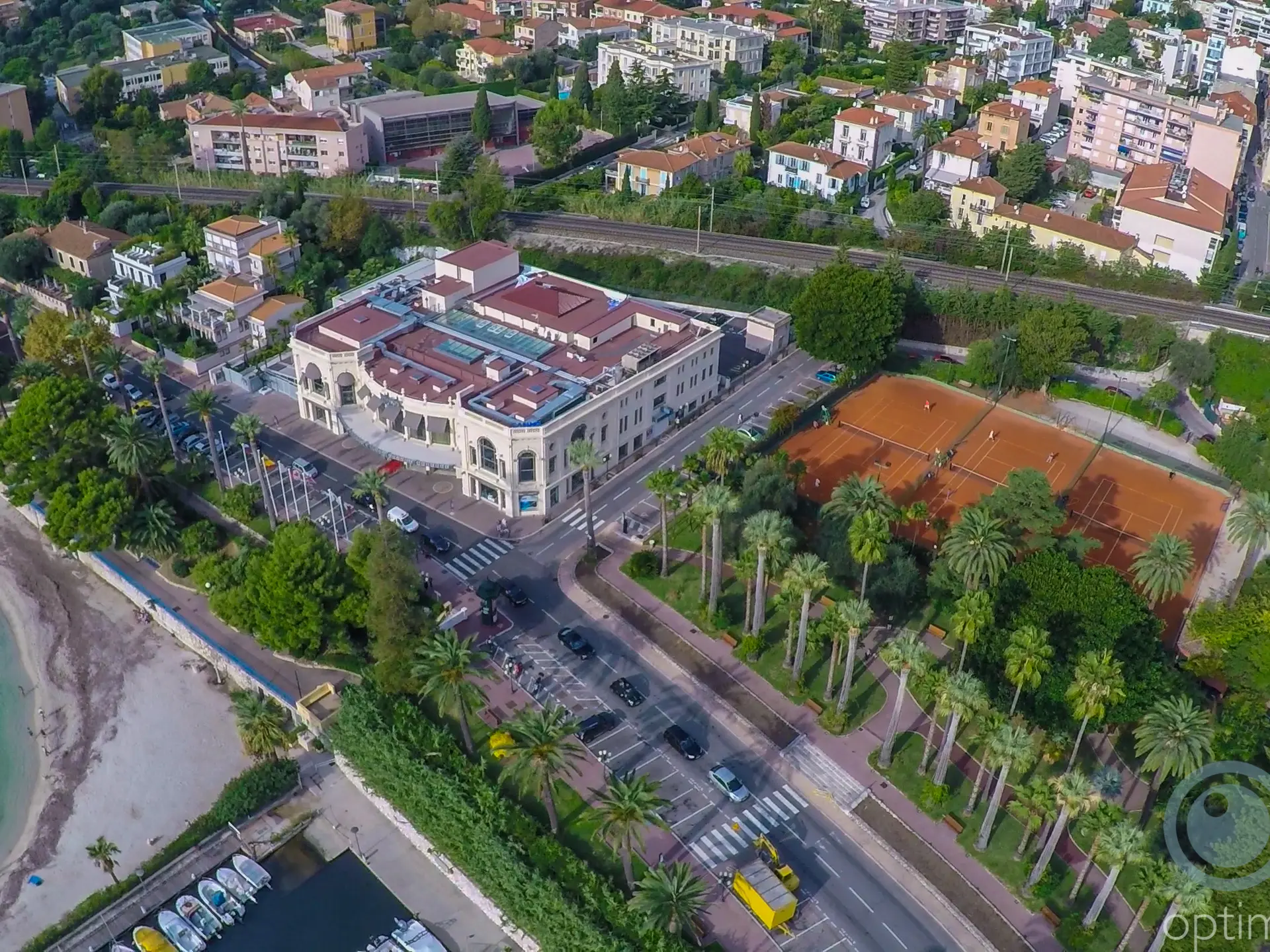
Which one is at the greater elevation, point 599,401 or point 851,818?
point 599,401

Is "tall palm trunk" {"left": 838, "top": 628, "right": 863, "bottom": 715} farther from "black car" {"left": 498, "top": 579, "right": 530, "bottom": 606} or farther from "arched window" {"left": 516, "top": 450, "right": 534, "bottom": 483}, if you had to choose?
"arched window" {"left": 516, "top": 450, "right": 534, "bottom": 483}

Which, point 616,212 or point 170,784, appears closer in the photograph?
point 170,784

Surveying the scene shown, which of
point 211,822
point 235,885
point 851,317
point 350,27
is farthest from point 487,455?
point 350,27

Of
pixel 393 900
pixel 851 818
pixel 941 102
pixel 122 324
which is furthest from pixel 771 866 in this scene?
pixel 941 102

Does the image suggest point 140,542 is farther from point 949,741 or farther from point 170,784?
point 949,741

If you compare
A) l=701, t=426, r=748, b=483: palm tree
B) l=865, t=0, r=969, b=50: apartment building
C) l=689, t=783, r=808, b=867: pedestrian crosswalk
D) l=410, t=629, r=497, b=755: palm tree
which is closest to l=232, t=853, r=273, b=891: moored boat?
l=410, t=629, r=497, b=755: palm tree

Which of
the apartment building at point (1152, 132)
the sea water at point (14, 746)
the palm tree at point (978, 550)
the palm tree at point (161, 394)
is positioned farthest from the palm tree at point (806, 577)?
the apartment building at point (1152, 132)

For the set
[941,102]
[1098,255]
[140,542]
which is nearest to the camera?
[140,542]

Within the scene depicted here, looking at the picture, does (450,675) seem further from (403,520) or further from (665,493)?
(403,520)
